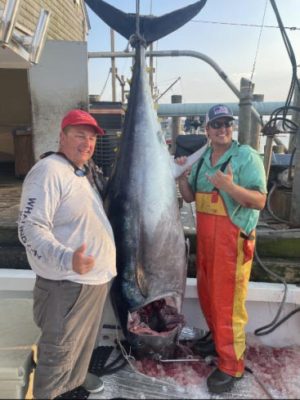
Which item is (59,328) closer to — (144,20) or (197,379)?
(197,379)

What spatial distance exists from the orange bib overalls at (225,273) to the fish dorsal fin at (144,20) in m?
1.21

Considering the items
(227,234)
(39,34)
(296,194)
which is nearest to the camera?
(227,234)

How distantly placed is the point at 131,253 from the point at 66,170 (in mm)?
750

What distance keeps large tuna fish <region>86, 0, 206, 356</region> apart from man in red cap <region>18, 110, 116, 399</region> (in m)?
0.32

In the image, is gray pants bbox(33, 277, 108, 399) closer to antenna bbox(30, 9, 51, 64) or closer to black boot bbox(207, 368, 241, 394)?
black boot bbox(207, 368, 241, 394)

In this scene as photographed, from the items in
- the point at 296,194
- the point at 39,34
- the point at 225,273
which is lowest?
the point at 225,273

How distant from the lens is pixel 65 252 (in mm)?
1863

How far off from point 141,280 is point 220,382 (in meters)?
0.78

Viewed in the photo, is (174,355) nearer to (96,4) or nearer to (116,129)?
(96,4)

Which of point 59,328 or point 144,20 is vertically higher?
point 144,20

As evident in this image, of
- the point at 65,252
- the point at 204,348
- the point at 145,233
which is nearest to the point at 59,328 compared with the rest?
the point at 65,252

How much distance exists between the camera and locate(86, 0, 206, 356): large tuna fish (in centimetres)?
254

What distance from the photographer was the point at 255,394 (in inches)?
95.4

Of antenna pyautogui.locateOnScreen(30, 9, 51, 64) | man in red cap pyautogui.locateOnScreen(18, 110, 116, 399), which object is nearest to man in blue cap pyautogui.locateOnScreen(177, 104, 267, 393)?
man in red cap pyautogui.locateOnScreen(18, 110, 116, 399)
